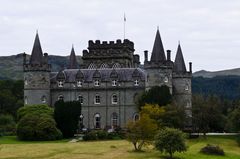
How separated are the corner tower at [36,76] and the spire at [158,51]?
18245mm

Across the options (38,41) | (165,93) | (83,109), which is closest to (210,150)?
(165,93)

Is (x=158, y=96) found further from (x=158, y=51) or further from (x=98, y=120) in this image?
(x=98, y=120)

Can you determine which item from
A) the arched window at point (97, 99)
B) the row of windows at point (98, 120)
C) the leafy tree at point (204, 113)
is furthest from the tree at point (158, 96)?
the arched window at point (97, 99)

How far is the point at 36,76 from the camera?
3578 inches

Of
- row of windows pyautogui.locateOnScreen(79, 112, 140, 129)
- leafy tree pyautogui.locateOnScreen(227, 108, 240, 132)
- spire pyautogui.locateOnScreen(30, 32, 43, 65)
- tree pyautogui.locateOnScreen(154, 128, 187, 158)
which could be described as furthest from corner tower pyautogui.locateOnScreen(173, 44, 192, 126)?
tree pyautogui.locateOnScreen(154, 128, 187, 158)

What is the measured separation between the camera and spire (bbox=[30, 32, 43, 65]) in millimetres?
90812

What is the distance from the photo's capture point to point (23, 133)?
252 feet

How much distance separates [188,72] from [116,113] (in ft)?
44.6

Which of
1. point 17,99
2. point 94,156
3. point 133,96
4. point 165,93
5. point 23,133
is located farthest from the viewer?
point 17,99

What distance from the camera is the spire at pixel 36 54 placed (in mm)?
90812

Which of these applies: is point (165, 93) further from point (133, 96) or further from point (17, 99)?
point (17, 99)

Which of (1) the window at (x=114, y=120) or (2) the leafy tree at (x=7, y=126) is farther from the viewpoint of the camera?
(1) the window at (x=114, y=120)

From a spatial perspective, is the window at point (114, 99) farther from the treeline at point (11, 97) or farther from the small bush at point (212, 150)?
the small bush at point (212, 150)

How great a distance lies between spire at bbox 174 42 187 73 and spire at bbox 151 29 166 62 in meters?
4.63
